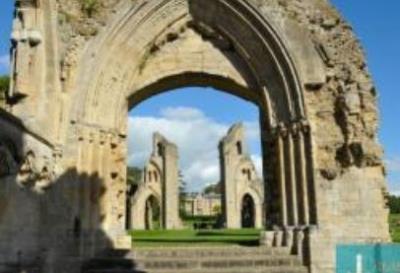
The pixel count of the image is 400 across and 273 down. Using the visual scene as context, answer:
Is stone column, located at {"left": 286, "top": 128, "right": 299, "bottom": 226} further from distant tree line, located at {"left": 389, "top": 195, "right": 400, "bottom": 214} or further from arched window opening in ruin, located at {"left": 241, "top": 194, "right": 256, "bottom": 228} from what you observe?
distant tree line, located at {"left": 389, "top": 195, "right": 400, "bottom": 214}

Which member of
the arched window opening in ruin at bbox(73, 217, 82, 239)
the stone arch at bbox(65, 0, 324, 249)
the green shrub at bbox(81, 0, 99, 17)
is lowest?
the arched window opening in ruin at bbox(73, 217, 82, 239)

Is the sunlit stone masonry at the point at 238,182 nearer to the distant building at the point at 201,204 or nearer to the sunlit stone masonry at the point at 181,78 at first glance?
the sunlit stone masonry at the point at 181,78

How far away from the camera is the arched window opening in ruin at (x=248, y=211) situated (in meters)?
35.0

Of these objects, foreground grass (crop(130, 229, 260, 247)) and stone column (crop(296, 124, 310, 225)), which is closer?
stone column (crop(296, 124, 310, 225))

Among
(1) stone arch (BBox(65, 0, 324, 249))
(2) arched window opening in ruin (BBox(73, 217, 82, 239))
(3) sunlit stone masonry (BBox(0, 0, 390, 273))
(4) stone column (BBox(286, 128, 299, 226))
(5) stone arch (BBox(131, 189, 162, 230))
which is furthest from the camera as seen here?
(5) stone arch (BBox(131, 189, 162, 230))

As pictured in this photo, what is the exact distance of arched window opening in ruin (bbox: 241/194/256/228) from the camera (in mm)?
35006

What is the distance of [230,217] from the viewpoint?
3228cm

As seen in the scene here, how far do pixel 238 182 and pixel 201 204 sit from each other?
26493mm

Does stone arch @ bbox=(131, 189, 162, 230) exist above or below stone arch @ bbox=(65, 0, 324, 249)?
below

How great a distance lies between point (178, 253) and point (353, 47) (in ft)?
16.3

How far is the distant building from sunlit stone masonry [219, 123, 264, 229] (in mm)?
23048

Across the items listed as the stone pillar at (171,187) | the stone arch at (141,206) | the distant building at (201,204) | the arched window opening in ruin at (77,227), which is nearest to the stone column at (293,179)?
the arched window opening in ruin at (77,227)

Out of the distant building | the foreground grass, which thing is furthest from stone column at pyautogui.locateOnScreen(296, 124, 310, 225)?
the distant building

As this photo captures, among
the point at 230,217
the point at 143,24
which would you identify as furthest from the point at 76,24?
the point at 230,217
